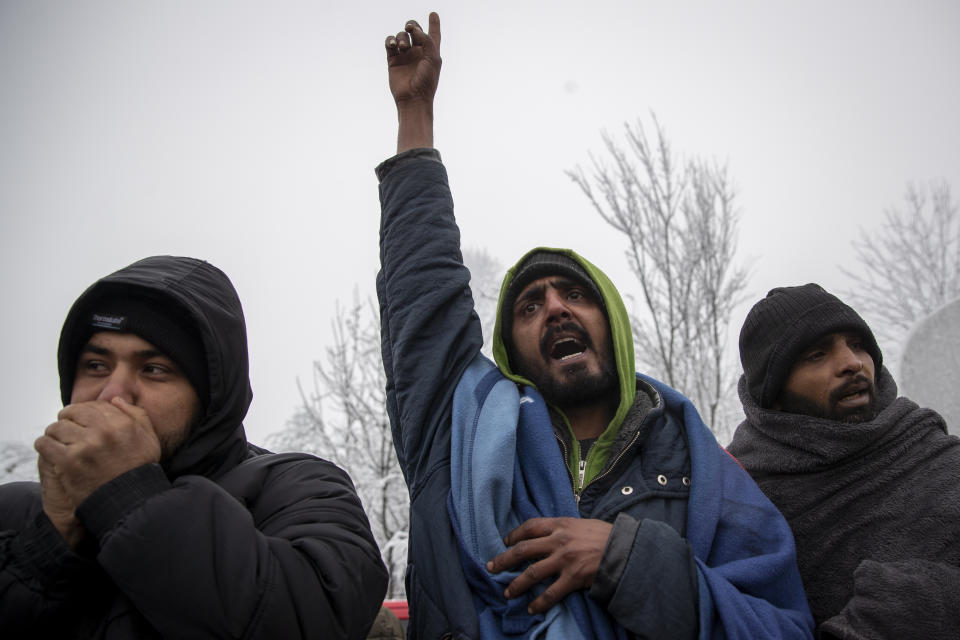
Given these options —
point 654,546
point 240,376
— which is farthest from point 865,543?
Answer: point 240,376

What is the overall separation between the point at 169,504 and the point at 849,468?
2.05 metres

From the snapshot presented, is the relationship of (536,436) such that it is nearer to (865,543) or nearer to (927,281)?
(865,543)

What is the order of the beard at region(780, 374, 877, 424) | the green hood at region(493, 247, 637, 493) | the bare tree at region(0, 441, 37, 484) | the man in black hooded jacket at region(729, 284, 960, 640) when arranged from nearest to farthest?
1. the man in black hooded jacket at region(729, 284, 960, 640)
2. the green hood at region(493, 247, 637, 493)
3. the beard at region(780, 374, 877, 424)
4. the bare tree at region(0, 441, 37, 484)

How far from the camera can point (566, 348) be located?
81.2 inches

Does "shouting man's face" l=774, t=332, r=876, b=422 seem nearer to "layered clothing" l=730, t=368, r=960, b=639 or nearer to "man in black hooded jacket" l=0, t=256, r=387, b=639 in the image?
"layered clothing" l=730, t=368, r=960, b=639

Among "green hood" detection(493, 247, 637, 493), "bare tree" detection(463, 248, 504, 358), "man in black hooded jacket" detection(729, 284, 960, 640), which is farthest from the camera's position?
"bare tree" detection(463, 248, 504, 358)

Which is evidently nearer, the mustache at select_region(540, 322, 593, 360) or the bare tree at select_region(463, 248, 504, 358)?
the mustache at select_region(540, 322, 593, 360)

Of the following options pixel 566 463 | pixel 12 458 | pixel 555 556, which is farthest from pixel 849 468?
pixel 12 458

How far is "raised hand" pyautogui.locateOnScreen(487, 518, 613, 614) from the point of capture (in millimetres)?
1416

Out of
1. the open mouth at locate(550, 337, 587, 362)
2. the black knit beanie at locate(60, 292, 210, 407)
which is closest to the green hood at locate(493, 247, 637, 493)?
the open mouth at locate(550, 337, 587, 362)

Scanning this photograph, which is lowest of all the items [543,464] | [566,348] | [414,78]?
A: [543,464]

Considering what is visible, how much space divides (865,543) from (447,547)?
133 cm

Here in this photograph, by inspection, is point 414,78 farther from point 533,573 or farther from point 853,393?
point 853,393

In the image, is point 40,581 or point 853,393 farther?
point 853,393
